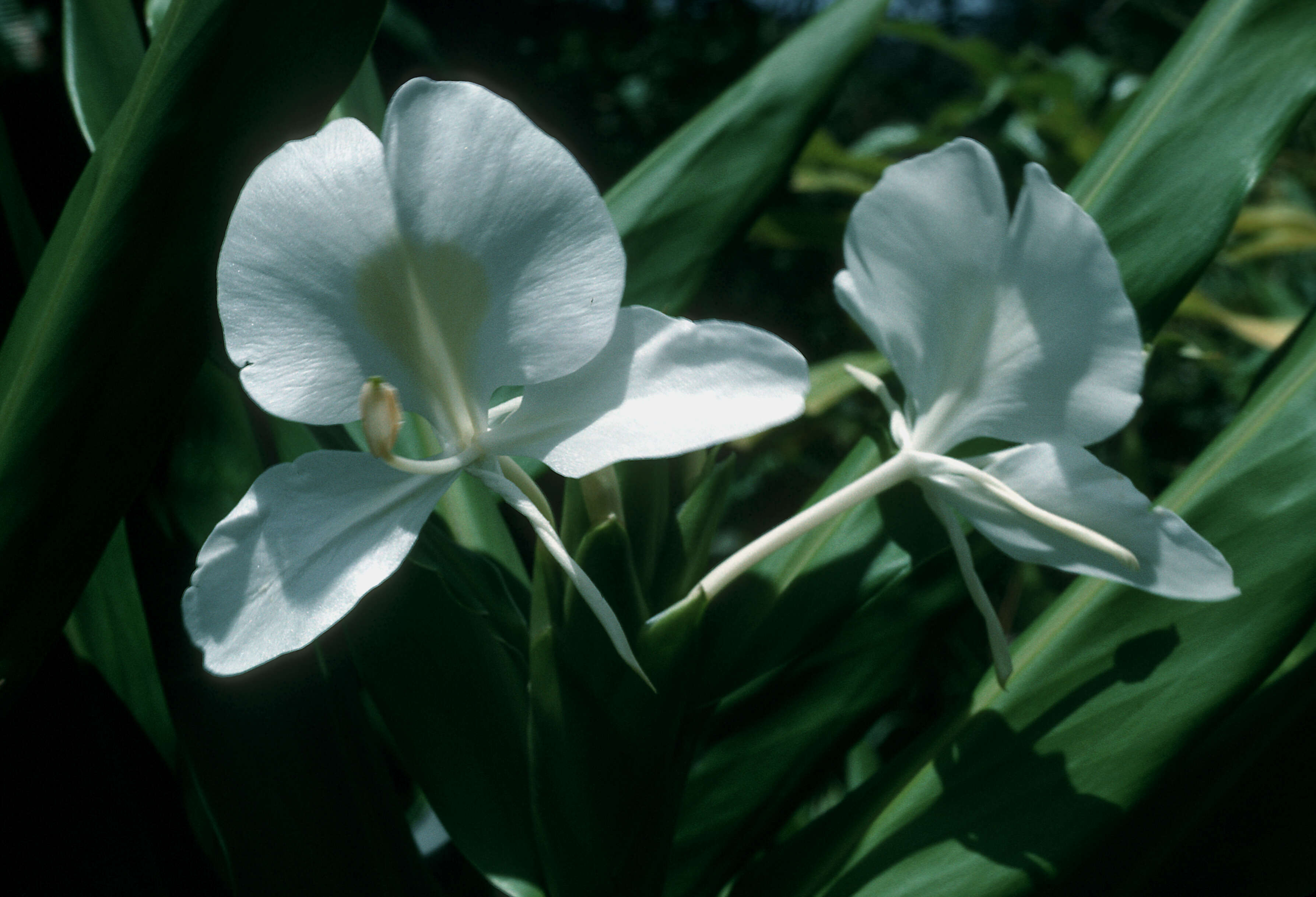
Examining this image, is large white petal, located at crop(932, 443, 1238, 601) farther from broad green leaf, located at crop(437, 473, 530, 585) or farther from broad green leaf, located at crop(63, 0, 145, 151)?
broad green leaf, located at crop(63, 0, 145, 151)

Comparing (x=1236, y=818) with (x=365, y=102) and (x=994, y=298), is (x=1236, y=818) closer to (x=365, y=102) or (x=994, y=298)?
(x=994, y=298)

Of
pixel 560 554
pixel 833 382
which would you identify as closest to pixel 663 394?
pixel 560 554

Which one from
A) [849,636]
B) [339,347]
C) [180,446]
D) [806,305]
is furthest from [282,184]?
[806,305]

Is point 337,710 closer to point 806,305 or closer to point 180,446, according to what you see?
point 180,446

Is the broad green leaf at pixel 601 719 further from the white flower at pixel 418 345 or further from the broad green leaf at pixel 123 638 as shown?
the broad green leaf at pixel 123 638

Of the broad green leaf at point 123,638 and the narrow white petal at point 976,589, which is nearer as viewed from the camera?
the narrow white petal at point 976,589

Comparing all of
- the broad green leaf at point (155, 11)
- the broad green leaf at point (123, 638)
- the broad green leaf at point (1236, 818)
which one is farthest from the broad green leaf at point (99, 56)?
the broad green leaf at point (1236, 818)

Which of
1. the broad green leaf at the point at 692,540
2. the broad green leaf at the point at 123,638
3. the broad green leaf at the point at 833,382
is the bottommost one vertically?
the broad green leaf at the point at 833,382
